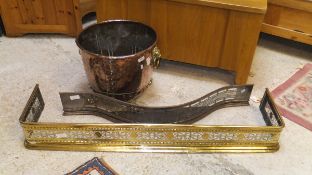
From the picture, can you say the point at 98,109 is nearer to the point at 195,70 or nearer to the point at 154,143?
the point at 154,143

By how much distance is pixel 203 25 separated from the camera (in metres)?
1.43

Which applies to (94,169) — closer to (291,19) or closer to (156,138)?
(156,138)

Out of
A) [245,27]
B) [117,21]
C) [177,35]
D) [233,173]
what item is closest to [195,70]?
[177,35]

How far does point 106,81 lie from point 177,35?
1.42ft

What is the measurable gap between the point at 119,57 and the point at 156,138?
0.35 metres

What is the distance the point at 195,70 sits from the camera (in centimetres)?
167

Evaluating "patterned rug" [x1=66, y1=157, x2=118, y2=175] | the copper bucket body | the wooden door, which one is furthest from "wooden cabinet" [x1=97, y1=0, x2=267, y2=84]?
"patterned rug" [x1=66, y1=157, x2=118, y2=175]

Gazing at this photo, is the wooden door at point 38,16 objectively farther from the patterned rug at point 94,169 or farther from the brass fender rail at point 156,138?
the patterned rug at point 94,169

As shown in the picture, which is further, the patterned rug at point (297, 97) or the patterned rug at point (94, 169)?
the patterned rug at point (297, 97)

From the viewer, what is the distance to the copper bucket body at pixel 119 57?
1.23 meters

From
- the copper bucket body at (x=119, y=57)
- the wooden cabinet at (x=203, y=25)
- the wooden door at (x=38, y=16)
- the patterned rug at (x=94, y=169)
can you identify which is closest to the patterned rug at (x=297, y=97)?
the wooden cabinet at (x=203, y=25)

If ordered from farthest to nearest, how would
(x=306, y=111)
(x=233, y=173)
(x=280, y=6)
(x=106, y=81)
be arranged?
1. (x=280, y=6)
2. (x=306, y=111)
3. (x=106, y=81)
4. (x=233, y=173)

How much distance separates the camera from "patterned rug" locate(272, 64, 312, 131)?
1402 millimetres

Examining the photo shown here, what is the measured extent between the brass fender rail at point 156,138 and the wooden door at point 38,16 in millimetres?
762
